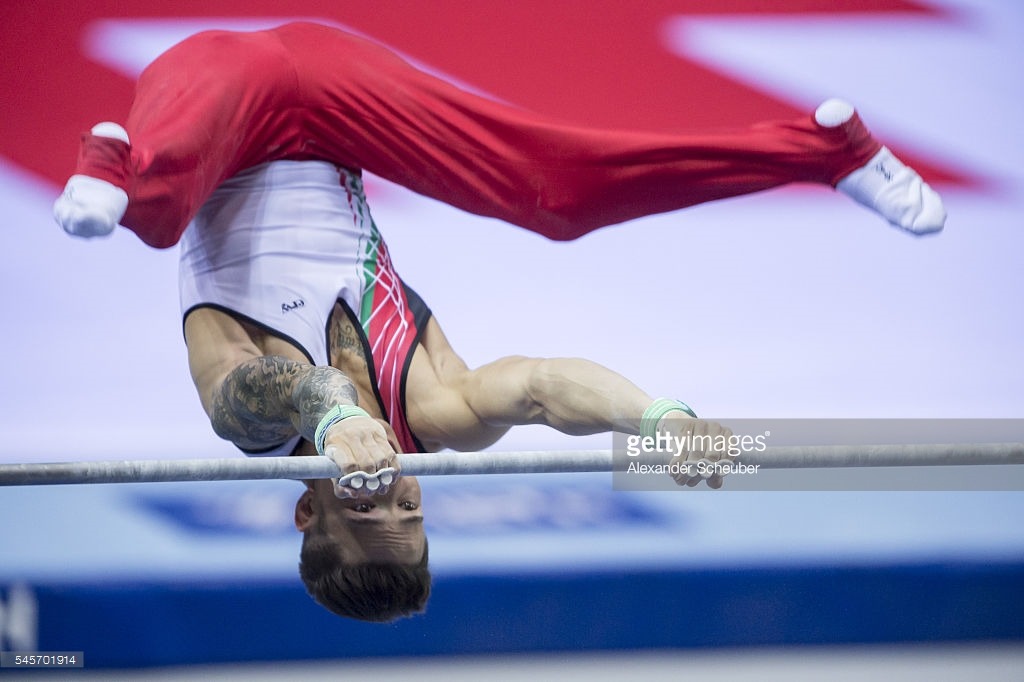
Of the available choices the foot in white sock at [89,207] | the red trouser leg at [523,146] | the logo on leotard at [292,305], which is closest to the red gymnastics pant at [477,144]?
the red trouser leg at [523,146]

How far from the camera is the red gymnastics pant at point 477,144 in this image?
1.85 meters

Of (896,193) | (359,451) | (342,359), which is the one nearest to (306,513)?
(342,359)

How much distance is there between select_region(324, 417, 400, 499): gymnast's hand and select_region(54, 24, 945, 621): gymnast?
241 millimetres

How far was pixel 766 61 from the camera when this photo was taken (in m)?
2.53

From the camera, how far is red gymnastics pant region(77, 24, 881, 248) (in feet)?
6.07

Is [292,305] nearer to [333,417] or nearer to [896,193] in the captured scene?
[333,417]

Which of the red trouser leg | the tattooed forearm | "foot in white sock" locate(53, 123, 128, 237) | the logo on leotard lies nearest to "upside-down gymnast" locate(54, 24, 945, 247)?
the red trouser leg

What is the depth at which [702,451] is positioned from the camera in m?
1.44

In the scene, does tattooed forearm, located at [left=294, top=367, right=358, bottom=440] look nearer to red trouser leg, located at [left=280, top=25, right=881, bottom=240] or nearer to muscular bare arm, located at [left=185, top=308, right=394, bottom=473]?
muscular bare arm, located at [left=185, top=308, right=394, bottom=473]

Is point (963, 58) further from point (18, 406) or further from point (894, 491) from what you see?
point (18, 406)

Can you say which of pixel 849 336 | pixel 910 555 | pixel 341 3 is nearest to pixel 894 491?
pixel 910 555

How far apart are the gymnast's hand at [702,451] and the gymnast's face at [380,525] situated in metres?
0.49

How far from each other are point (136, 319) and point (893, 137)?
1690 millimetres

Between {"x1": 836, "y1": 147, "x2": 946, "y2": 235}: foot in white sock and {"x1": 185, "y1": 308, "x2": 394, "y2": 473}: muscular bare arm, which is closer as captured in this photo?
{"x1": 185, "y1": 308, "x2": 394, "y2": 473}: muscular bare arm
